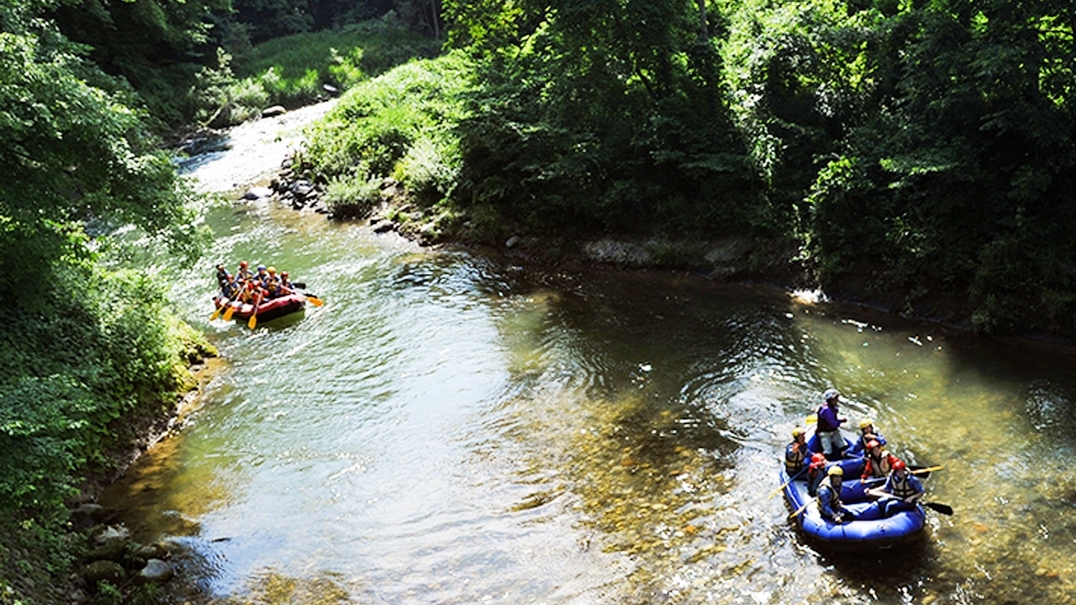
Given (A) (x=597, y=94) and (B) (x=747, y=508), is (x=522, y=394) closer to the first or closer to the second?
(B) (x=747, y=508)

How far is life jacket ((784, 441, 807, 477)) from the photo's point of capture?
32.1 ft

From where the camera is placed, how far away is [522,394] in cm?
1312

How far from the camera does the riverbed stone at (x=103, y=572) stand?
29.0ft

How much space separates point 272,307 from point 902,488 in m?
13.8

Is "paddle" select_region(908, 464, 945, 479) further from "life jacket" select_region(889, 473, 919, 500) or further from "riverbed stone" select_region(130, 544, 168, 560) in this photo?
"riverbed stone" select_region(130, 544, 168, 560)

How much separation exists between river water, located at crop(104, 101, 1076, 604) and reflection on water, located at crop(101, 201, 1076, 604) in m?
0.04

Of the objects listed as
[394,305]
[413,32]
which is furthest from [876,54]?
[413,32]

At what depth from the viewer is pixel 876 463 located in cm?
945

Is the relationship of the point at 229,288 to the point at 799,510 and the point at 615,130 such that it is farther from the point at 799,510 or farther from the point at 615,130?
the point at 799,510

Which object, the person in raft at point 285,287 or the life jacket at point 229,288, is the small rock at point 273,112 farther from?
the person in raft at point 285,287

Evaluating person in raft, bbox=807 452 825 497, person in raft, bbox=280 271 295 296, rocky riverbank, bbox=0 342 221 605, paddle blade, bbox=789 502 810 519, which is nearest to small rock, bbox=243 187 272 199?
person in raft, bbox=280 271 295 296

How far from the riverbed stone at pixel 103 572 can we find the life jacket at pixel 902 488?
9545 mm

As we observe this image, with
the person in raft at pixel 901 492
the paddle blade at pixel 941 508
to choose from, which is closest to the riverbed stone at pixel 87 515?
the person in raft at pixel 901 492

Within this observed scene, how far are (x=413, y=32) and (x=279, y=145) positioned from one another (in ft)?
67.5
